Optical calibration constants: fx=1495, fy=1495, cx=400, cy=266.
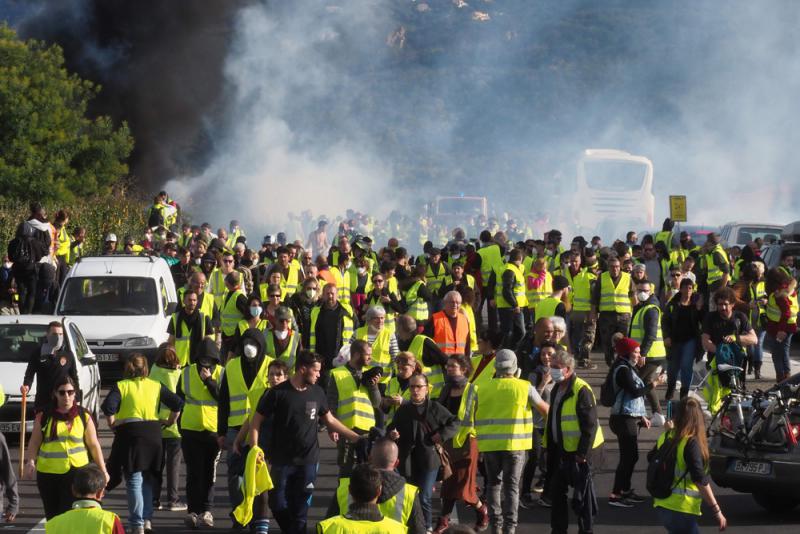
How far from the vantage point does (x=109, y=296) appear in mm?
19266

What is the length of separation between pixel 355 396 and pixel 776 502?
329cm

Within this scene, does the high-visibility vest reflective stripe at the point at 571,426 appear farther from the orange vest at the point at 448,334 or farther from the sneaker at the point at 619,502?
the orange vest at the point at 448,334

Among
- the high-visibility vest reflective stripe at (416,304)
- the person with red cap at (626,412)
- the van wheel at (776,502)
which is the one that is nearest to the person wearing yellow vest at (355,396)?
the person with red cap at (626,412)

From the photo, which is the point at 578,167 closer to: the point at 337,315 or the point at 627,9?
the point at 337,315

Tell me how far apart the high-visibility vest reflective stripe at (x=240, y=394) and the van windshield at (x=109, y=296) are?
8.25 metres

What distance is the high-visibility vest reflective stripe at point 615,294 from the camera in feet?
62.1

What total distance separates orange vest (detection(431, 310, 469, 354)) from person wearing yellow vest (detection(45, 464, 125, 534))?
7.11 meters

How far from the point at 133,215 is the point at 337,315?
1695 cm

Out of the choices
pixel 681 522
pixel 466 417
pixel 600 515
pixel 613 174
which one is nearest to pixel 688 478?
pixel 681 522

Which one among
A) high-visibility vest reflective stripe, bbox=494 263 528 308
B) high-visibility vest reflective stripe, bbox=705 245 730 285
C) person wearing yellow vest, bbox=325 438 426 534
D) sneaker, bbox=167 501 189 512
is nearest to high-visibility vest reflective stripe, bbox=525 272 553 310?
high-visibility vest reflective stripe, bbox=494 263 528 308

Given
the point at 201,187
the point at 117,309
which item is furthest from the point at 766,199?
the point at 117,309

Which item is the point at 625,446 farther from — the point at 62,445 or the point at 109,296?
the point at 109,296

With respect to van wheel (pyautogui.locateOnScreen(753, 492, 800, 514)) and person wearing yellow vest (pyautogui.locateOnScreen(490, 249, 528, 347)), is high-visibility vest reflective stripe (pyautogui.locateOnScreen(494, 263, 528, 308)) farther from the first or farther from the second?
van wheel (pyautogui.locateOnScreen(753, 492, 800, 514))

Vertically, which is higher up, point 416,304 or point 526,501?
point 416,304
